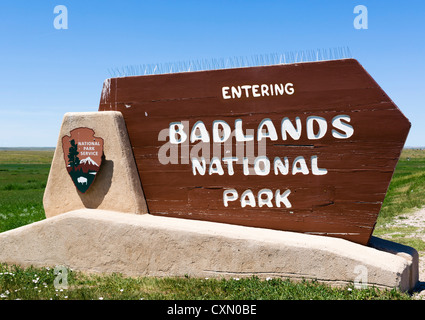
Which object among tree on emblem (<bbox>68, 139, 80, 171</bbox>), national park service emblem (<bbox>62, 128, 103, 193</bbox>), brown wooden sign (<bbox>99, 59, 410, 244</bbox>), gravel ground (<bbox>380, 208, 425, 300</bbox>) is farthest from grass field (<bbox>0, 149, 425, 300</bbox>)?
gravel ground (<bbox>380, 208, 425, 300</bbox>)

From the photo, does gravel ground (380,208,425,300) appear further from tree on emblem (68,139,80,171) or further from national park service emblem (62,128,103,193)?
tree on emblem (68,139,80,171)

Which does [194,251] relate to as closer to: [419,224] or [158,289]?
[158,289]

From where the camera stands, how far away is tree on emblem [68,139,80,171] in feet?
22.9

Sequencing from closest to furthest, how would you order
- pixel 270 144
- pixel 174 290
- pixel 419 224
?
pixel 174 290 → pixel 270 144 → pixel 419 224

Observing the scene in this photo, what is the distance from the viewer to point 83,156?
6.95 metres

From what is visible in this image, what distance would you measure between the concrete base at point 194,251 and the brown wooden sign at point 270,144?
0.32 meters

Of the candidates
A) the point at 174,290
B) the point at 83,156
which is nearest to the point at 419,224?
the point at 174,290

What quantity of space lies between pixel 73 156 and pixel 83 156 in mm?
180

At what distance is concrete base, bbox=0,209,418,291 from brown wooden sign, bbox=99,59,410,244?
1.04ft

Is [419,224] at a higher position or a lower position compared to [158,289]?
higher

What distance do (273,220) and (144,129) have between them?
99.3 inches

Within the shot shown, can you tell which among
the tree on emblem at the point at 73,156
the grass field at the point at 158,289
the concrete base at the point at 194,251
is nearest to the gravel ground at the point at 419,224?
the concrete base at the point at 194,251

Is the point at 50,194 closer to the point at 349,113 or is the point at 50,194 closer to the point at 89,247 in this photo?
the point at 89,247

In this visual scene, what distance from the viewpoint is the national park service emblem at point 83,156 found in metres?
6.89
